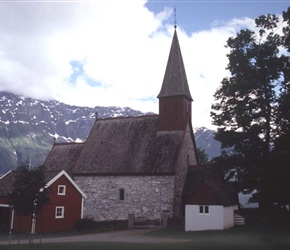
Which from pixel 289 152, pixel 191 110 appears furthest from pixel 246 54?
pixel 289 152

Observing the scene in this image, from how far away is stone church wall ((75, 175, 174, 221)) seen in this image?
3897cm

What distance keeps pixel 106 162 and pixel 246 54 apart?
19510 millimetres

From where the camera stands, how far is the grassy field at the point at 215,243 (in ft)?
69.6

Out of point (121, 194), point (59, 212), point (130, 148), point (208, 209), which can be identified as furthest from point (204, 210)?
point (59, 212)

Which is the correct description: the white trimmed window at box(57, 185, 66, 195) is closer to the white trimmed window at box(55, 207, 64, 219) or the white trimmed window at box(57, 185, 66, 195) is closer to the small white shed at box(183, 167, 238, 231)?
the white trimmed window at box(55, 207, 64, 219)

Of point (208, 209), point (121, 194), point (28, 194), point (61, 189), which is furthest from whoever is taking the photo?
point (121, 194)

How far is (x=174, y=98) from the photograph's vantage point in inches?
1705

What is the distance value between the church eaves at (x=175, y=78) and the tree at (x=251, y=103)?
5384 millimetres

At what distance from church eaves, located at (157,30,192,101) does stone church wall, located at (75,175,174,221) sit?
1028 centimetres

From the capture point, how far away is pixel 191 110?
45469 mm

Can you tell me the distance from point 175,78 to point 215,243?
24525mm

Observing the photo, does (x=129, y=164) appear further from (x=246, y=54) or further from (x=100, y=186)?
(x=246, y=54)

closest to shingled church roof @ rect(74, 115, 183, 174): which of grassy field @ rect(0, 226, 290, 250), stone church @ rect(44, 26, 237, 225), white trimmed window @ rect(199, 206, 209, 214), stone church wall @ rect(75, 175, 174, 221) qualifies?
stone church @ rect(44, 26, 237, 225)

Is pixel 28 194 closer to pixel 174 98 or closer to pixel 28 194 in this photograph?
pixel 28 194
